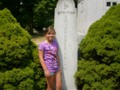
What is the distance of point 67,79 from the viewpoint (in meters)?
6.36

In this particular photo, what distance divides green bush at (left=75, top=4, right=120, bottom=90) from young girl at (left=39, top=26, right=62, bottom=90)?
24.0 inches

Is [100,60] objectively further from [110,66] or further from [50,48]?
[50,48]

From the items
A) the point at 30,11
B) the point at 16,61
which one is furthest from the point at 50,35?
the point at 30,11

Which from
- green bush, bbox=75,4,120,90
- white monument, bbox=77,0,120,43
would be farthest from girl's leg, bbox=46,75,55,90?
white monument, bbox=77,0,120,43

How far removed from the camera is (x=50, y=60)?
5770 mm

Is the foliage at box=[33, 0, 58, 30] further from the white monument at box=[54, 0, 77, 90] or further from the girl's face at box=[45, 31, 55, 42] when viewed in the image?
the girl's face at box=[45, 31, 55, 42]

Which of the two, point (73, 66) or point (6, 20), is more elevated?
point (6, 20)

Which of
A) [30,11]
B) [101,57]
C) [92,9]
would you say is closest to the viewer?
[101,57]

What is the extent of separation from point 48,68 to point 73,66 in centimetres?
82

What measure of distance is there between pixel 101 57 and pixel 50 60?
44.1 inches

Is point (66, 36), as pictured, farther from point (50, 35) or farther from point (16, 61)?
point (16, 61)

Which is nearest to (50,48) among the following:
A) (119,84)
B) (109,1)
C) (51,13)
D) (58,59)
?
(58,59)

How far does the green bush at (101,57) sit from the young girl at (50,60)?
2.00 ft

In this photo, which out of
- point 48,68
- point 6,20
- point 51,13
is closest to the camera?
point 48,68
